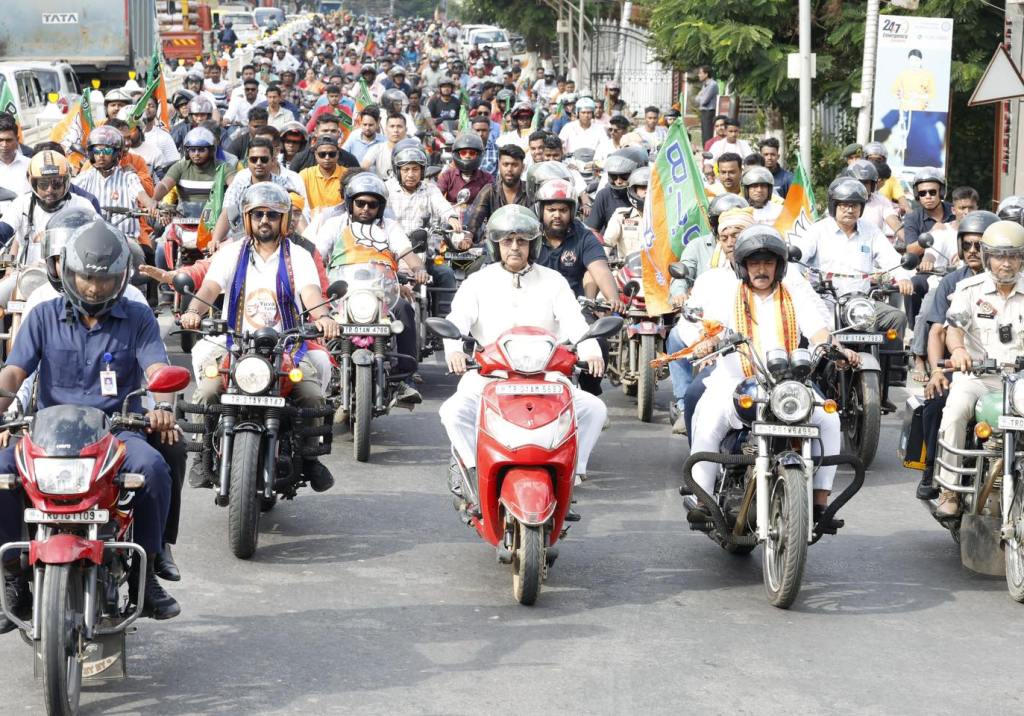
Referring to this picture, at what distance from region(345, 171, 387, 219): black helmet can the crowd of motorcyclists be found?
2cm

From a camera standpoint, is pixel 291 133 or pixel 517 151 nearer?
pixel 517 151

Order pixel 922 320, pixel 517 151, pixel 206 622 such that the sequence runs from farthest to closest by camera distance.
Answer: pixel 517 151
pixel 922 320
pixel 206 622

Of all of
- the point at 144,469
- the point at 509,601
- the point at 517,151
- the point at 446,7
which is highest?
the point at 446,7

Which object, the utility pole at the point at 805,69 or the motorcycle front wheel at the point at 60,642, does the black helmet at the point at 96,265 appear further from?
the utility pole at the point at 805,69

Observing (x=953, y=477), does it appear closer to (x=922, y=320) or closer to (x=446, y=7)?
(x=922, y=320)

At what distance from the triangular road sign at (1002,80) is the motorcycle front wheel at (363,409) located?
7.92 m

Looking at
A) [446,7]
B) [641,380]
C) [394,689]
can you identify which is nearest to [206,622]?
[394,689]

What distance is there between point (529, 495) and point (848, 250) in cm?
535

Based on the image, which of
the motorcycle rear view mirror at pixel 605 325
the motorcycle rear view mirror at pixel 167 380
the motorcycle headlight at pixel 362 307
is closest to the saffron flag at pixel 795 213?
the motorcycle headlight at pixel 362 307

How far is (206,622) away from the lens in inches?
310

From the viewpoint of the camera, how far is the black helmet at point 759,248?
8.76 metres

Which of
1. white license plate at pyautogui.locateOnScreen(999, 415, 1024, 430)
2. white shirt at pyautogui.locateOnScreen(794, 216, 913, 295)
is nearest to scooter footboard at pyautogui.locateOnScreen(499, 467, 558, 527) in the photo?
white license plate at pyautogui.locateOnScreen(999, 415, 1024, 430)

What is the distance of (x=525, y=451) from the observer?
809cm

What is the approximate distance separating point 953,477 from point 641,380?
14.3 feet
